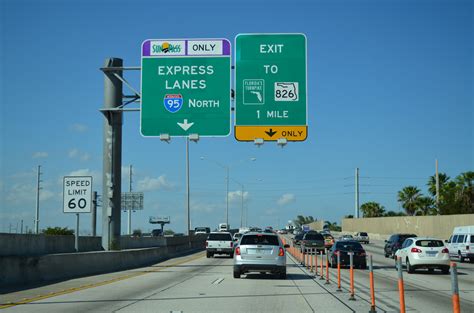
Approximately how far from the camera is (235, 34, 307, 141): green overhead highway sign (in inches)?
954

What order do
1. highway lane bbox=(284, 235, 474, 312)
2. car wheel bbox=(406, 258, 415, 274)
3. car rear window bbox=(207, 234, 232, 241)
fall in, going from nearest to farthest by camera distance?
highway lane bbox=(284, 235, 474, 312), car wheel bbox=(406, 258, 415, 274), car rear window bbox=(207, 234, 232, 241)

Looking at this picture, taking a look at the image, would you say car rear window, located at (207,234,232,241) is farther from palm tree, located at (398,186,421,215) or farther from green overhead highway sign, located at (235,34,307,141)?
palm tree, located at (398,186,421,215)

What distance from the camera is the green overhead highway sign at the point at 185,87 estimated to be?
80.6 ft

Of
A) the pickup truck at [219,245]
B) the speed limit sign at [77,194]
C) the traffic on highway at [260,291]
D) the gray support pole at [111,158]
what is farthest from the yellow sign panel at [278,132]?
the pickup truck at [219,245]

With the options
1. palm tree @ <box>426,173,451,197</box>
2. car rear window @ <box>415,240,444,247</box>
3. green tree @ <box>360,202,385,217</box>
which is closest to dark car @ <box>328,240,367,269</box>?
car rear window @ <box>415,240,444,247</box>

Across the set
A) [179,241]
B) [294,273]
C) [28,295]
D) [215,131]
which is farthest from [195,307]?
[179,241]

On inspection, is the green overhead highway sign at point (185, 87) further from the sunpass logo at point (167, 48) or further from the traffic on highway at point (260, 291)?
the traffic on highway at point (260, 291)

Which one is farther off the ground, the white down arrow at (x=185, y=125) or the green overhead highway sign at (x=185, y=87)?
the green overhead highway sign at (x=185, y=87)

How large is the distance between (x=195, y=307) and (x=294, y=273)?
12.9 metres

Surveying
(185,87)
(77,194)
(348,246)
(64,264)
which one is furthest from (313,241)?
(64,264)

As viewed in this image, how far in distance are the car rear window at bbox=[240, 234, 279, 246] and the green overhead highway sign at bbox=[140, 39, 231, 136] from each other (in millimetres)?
4376

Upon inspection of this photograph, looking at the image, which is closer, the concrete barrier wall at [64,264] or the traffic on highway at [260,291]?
the traffic on highway at [260,291]

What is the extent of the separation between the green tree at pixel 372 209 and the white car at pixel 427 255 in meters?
99.7

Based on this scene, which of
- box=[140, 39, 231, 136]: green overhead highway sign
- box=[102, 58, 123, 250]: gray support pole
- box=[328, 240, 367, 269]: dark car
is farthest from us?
box=[328, 240, 367, 269]: dark car
